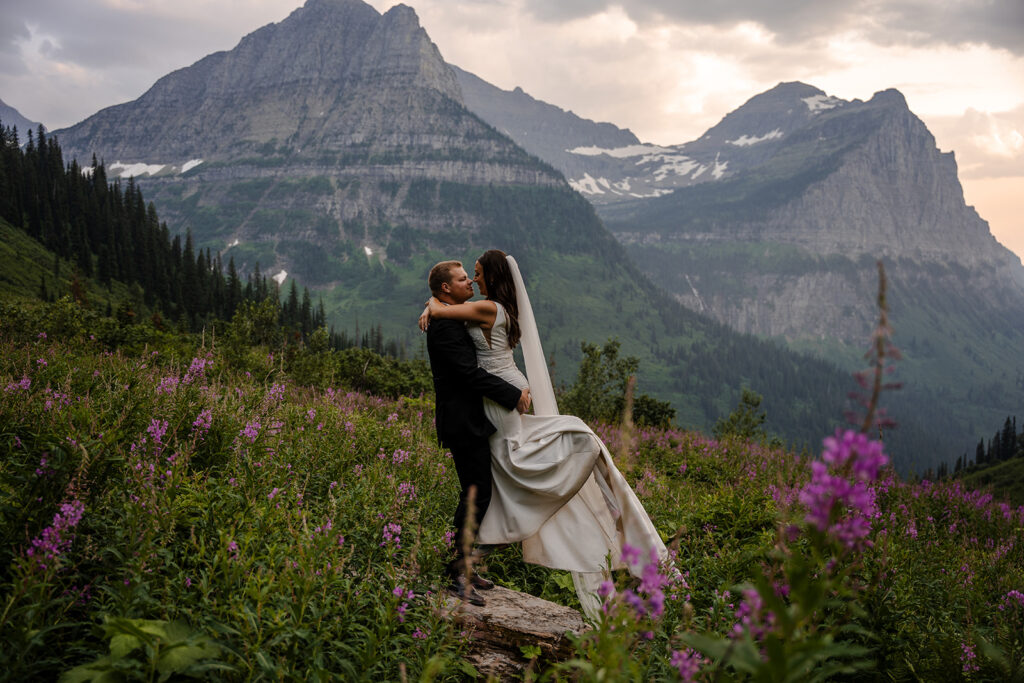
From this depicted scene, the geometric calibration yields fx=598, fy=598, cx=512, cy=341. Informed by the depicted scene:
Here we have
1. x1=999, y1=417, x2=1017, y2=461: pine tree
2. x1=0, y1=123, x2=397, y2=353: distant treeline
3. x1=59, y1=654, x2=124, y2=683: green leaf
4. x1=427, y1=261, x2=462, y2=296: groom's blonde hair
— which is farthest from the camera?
x1=999, y1=417, x2=1017, y2=461: pine tree

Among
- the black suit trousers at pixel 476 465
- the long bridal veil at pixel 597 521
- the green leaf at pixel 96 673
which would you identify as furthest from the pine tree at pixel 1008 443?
the green leaf at pixel 96 673

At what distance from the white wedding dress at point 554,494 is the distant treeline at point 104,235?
8856 centimetres

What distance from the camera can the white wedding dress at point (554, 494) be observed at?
5.57 m

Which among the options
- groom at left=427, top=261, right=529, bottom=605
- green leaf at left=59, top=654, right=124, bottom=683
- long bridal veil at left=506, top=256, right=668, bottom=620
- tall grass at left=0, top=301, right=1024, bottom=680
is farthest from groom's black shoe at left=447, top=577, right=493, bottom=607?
green leaf at left=59, top=654, right=124, bottom=683

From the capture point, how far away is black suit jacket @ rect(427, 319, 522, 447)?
5383 mm

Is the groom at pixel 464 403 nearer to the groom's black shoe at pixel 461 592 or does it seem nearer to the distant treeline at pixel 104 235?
the groom's black shoe at pixel 461 592

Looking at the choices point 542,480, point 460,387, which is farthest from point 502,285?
point 542,480

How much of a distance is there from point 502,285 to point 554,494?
2.07m

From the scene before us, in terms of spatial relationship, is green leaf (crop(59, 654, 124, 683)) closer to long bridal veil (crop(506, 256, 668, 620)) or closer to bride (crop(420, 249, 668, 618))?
bride (crop(420, 249, 668, 618))

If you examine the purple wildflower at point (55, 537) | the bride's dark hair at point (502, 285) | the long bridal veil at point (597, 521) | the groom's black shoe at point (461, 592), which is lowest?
the groom's black shoe at point (461, 592)

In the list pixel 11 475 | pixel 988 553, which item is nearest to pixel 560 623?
pixel 11 475

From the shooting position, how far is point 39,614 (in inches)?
130

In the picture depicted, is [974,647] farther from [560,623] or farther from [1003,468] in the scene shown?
[1003,468]

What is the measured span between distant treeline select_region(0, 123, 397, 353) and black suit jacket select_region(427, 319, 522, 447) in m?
88.6
